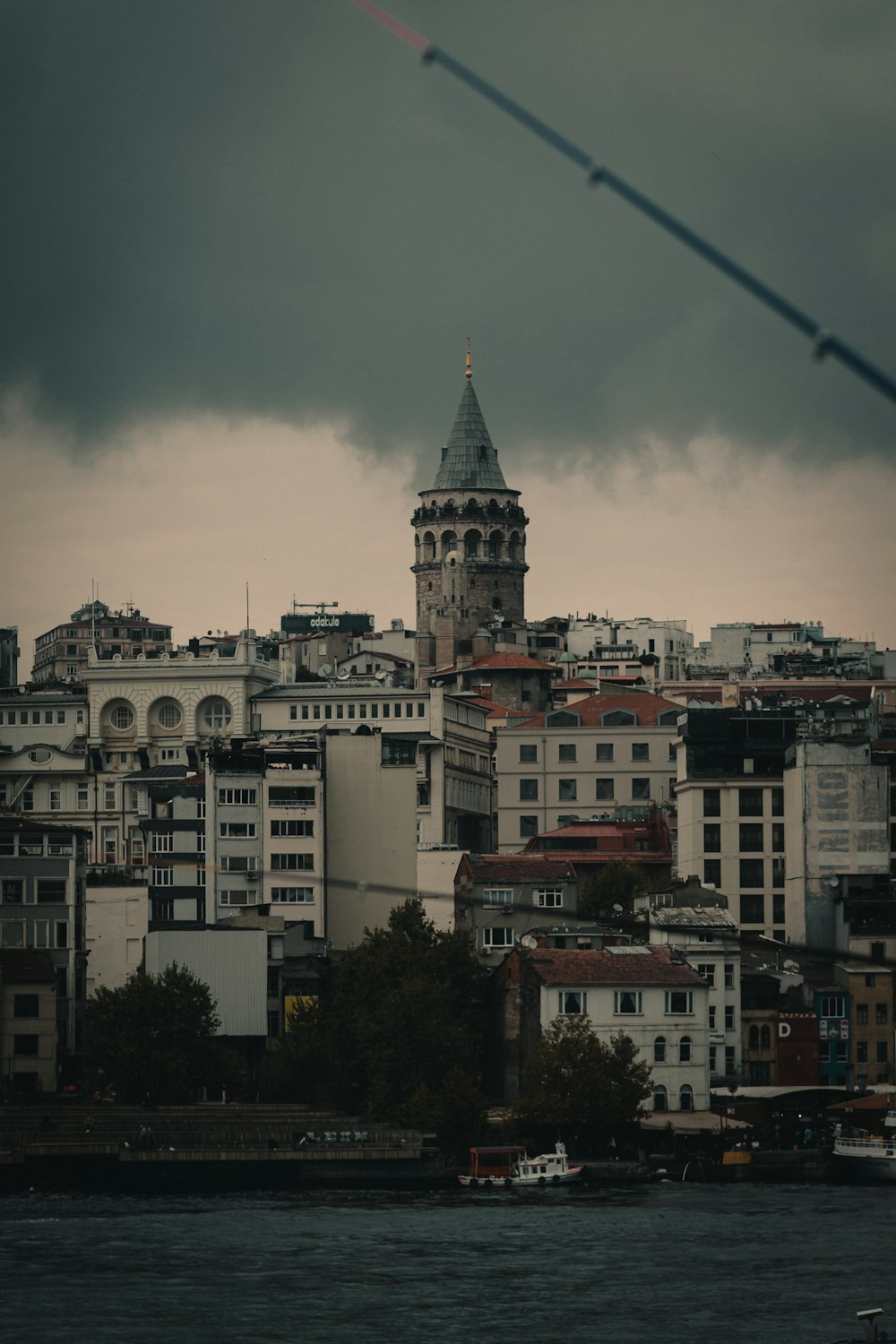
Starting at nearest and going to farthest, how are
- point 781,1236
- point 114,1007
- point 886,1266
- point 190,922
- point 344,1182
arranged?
1. point 886,1266
2. point 781,1236
3. point 344,1182
4. point 114,1007
5. point 190,922

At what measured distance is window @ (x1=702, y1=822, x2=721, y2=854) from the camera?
129875mm

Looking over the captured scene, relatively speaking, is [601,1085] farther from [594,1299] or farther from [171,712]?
[171,712]

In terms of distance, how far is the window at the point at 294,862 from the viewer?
120 m

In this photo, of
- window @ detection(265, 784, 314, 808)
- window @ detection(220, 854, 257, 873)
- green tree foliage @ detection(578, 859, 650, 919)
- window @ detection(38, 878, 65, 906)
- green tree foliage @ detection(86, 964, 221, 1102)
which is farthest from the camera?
window @ detection(265, 784, 314, 808)

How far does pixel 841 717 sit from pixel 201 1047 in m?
47.7

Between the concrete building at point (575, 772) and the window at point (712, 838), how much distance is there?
57.6 feet

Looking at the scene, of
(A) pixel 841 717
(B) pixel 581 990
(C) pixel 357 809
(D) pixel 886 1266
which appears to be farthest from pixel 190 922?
(D) pixel 886 1266

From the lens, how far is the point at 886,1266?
224 ft

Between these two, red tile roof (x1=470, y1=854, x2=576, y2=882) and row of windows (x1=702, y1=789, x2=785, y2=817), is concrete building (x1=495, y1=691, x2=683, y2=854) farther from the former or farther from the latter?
red tile roof (x1=470, y1=854, x2=576, y2=882)

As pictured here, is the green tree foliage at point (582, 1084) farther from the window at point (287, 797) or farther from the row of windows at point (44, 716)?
the row of windows at point (44, 716)

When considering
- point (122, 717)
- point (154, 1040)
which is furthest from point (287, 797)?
point (122, 717)

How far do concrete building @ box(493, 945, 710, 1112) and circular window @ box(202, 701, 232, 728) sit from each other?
58461 millimetres

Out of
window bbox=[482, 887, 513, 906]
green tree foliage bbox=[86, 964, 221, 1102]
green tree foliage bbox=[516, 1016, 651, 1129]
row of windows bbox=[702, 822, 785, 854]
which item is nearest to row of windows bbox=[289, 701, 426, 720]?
row of windows bbox=[702, 822, 785, 854]

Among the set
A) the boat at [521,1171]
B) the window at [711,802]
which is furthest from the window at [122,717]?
the boat at [521,1171]
